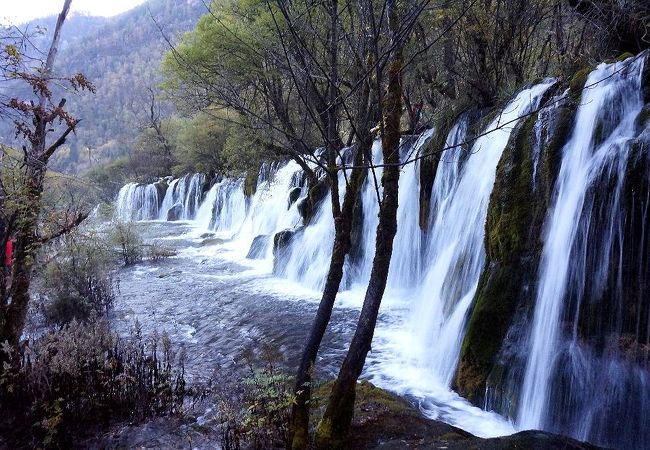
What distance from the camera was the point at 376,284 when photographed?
361 centimetres

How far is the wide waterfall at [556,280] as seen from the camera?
4.32 metres

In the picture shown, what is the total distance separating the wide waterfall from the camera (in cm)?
432

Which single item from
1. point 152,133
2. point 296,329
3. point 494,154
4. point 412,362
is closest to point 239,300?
point 296,329

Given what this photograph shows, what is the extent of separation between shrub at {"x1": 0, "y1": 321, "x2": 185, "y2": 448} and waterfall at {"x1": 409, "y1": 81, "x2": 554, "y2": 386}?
375 centimetres

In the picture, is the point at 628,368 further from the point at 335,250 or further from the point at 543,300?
the point at 335,250

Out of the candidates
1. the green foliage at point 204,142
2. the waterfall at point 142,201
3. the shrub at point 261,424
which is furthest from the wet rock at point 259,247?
the waterfall at point 142,201

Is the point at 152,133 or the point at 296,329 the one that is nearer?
the point at 296,329

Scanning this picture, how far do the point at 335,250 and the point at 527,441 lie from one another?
1.98 m

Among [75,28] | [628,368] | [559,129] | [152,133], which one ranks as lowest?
[628,368]

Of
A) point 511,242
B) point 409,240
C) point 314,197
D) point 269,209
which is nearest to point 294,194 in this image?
point 269,209

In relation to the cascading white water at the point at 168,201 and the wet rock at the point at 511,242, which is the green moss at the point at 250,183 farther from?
the wet rock at the point at 511,242

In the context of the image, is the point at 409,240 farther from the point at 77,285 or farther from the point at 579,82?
the point at 77,285

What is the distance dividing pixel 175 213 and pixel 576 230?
103ft

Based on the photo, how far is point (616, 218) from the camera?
4.67 meters
